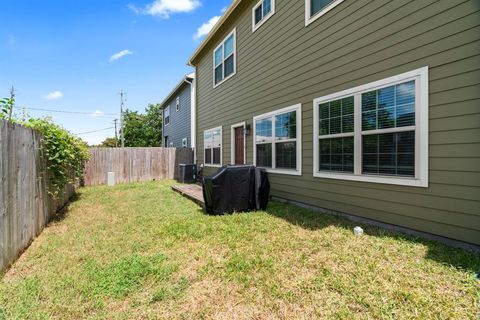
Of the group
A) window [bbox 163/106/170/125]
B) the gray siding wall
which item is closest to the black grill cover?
the gray siding wall

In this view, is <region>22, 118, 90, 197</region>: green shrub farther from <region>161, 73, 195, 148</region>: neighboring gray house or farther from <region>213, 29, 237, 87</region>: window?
<region>161, 73, 195, 148</region>: neighboring gray house

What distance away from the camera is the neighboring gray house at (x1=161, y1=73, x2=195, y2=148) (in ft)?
45.0

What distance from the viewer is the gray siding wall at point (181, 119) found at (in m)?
14.3

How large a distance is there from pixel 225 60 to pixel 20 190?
24.7 ft

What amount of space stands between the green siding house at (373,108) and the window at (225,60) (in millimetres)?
1355

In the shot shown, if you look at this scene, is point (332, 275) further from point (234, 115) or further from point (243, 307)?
point (234, 115)

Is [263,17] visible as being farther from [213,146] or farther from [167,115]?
[167,115]

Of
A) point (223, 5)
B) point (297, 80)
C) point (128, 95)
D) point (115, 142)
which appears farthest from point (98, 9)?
point (115, 142)

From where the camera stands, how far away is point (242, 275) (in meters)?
2.70

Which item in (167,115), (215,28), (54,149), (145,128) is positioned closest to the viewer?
(54,149)

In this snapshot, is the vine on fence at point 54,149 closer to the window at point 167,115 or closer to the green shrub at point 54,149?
the green shrub at point 54,149

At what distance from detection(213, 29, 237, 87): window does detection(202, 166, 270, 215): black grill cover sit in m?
4.55

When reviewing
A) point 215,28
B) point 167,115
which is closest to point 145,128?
point 167,115

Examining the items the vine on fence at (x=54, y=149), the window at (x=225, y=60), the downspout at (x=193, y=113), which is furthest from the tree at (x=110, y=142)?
the vine on fence at (x=54, y=149)
